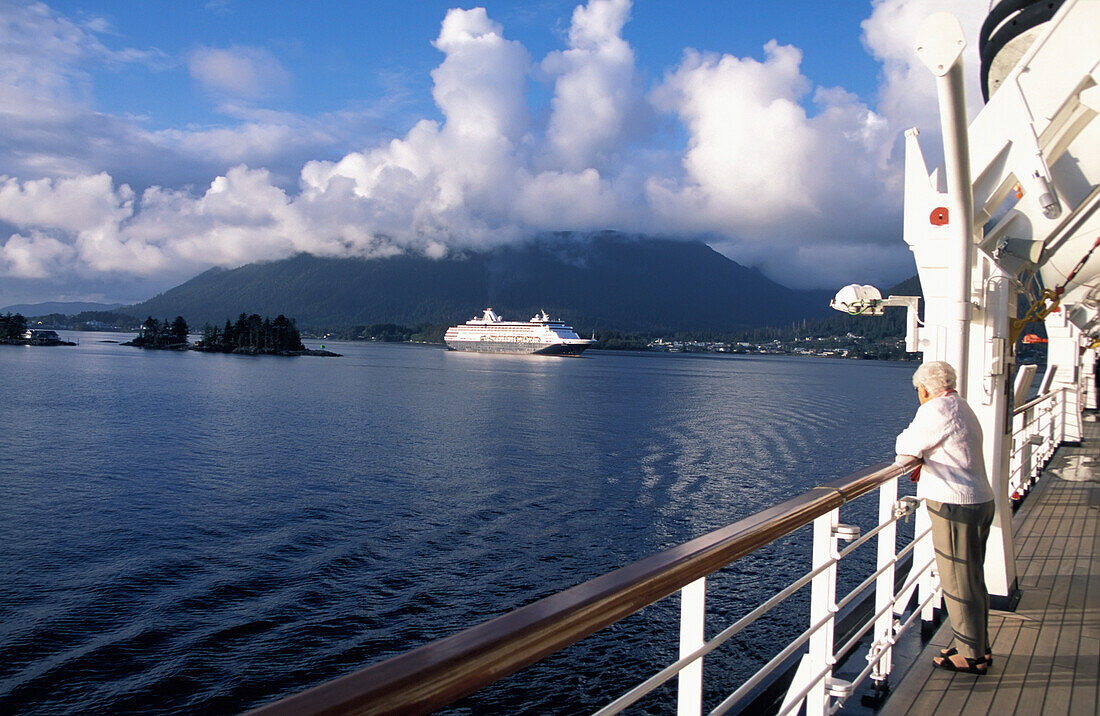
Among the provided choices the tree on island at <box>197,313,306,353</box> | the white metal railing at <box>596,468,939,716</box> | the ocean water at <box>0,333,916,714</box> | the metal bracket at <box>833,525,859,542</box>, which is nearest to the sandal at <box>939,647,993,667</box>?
the white metal railing at <box>596,468,939,716</box>

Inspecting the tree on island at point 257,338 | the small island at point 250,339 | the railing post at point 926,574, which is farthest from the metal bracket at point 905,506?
the tree on island at point 257,338

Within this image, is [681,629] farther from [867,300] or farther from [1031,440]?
[1031,440]

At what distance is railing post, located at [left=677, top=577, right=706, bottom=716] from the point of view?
157 cm

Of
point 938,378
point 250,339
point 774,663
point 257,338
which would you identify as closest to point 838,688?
point 774,663

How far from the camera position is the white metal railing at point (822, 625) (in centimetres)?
157

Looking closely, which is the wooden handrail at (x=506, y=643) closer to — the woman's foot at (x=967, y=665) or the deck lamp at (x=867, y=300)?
the woman's foot at (x=967, y=665)

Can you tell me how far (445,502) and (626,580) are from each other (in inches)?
538

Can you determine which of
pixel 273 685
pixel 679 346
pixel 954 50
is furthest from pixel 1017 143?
pixel 679 346

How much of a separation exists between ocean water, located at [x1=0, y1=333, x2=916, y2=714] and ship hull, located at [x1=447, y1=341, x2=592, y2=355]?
78.3m

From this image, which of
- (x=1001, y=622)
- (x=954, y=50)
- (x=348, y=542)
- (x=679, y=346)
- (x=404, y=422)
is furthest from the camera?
(x=679, y=346)

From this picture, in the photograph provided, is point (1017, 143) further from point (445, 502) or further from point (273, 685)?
point (445, 502)

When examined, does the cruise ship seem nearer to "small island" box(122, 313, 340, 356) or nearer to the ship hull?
the ship hull

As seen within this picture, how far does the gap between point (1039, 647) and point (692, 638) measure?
9.88ft

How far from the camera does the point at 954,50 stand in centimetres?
290
